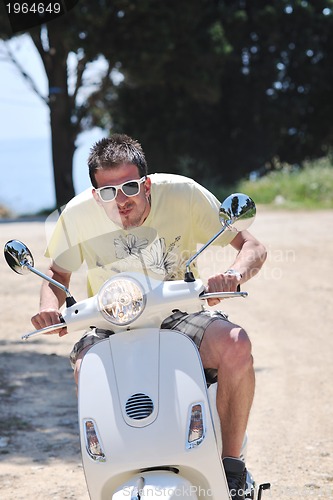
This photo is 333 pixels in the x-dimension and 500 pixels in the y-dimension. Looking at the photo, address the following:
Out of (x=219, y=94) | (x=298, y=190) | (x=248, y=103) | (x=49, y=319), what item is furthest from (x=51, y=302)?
(x=248, y=103)

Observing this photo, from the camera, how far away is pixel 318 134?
2906 cm

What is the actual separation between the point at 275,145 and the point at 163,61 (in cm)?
786

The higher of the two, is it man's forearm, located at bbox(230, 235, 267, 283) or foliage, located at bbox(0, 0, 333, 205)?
foliage, located at bbox(0, 0, 333, 205)

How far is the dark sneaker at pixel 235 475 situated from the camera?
9.60 ft

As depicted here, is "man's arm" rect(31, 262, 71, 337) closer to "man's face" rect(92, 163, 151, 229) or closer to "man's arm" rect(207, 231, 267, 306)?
"man's face" rect(92, 163, 151, 229)

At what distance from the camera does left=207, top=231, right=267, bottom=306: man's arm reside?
295 centimetres

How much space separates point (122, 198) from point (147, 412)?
773mm

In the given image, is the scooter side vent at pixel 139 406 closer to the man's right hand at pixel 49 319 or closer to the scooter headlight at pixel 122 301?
the scooter headlight at pixel 122 301

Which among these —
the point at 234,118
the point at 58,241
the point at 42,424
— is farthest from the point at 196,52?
the point at 58,241

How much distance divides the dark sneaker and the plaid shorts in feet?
0.92

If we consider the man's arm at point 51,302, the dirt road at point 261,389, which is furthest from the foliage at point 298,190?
the man's arm at point 51,302

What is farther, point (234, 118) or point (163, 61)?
point (234, 118)

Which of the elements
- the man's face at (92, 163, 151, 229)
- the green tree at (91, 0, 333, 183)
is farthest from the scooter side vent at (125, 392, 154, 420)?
the green tree at (91, 0, 333, 183)

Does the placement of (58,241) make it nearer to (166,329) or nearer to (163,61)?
(166,329)
